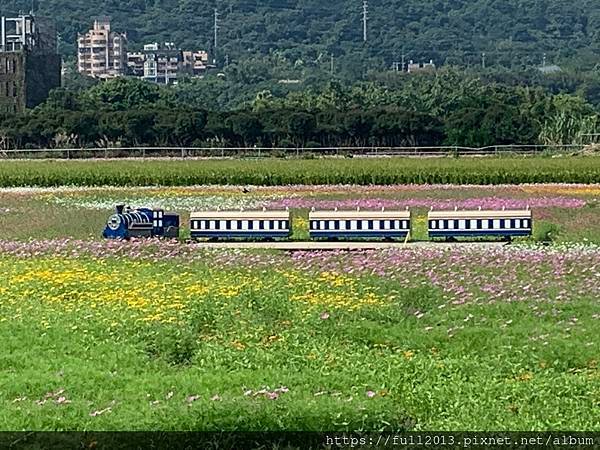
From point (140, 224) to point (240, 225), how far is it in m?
1.99

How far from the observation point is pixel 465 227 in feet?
75.8

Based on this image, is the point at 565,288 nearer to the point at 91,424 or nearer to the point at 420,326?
the point at 420,326

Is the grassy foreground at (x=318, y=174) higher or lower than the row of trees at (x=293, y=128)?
lower

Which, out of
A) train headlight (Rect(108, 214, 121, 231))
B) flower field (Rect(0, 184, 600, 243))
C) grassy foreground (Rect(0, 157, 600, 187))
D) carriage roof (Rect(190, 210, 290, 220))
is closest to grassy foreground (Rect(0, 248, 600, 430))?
train headlight (Rect(108, 214, 121, 231))

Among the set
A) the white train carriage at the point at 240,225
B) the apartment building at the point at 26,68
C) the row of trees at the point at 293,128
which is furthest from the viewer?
the apartment building at the point at 26,68

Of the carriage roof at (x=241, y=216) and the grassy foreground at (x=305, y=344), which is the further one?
the carriage roof at (x=241, y=216)

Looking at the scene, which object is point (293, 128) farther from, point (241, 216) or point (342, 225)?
point (342, 225)

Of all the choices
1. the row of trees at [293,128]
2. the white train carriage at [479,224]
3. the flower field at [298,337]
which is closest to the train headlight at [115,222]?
the flower field at [298,337]

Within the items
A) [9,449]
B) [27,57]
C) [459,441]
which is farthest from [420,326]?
[27,57]

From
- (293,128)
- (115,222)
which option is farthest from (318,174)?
(293,128)

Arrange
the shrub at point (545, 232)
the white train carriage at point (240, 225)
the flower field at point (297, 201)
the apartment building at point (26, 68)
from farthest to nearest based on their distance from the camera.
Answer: the apartment building at point (26, 68)
the flower field at point (297, 201)
the white train carriage at point (240, 225)
the shrub at point (545, 232)

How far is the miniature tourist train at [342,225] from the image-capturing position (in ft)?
75.7

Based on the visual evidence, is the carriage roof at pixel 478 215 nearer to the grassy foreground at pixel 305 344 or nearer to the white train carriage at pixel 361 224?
the white train carriage at pixel 361 224

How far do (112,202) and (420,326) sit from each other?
22913mm
